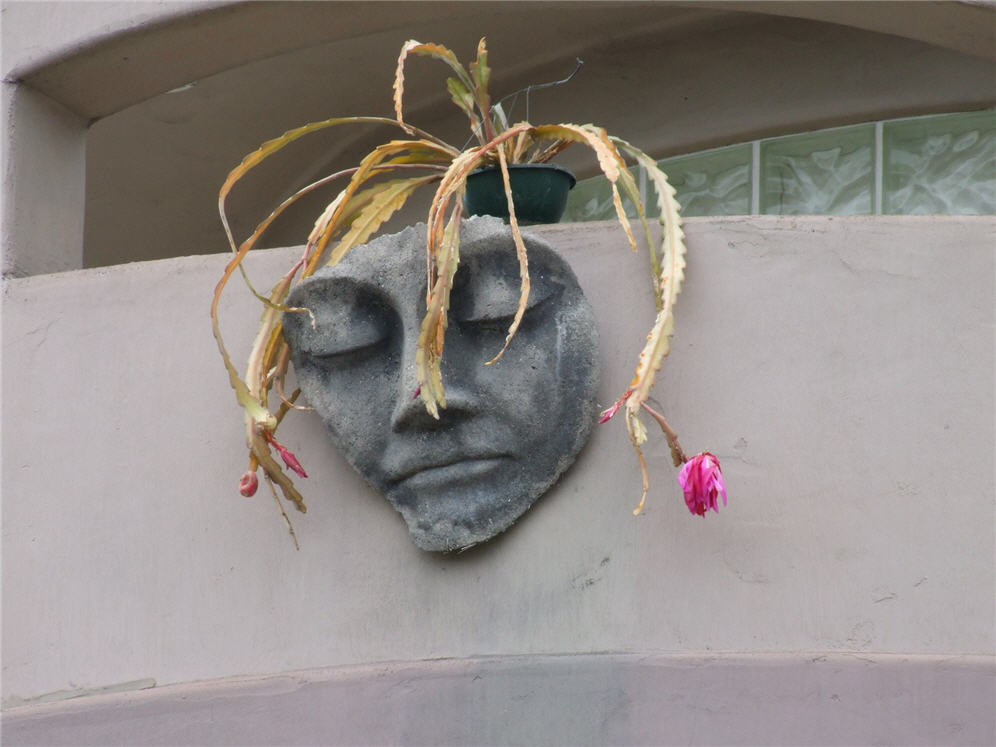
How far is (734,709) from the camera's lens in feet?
12.7

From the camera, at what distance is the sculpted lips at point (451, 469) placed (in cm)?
412

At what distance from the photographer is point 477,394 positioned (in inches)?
162

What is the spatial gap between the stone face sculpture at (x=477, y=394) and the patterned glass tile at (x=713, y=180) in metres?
1.78

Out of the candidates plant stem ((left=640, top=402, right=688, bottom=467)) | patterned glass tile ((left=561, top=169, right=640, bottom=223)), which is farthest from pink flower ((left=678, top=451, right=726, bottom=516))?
patterned glass tile ((left=561, top=169, right=640, bottom=223))

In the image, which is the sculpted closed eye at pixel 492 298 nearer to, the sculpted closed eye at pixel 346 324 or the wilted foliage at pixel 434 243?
the wilted foliage at pixel 434 243

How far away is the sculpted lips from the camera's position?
13.5ft

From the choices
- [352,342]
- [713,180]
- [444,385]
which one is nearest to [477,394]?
[444,385]

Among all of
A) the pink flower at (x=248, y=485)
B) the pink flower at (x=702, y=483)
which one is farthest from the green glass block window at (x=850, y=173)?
the pink flower at (x=248, y=485)

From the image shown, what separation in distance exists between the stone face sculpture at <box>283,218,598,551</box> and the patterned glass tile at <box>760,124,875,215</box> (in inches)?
70.5

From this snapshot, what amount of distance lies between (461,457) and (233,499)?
0.62 m

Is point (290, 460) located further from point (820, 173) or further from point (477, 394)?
point (820, 173)

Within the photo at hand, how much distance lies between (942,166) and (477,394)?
7.18 feet

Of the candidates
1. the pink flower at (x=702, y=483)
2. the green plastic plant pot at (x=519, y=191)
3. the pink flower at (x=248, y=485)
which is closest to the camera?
the pink flower at (x=702, y=483)

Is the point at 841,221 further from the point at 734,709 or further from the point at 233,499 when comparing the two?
the point at 233,499
